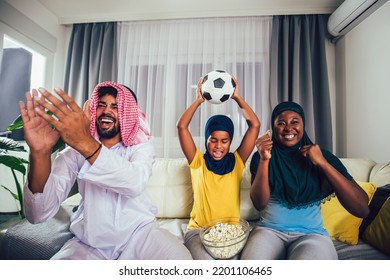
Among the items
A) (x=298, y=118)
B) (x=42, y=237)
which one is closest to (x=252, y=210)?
(x=298, y=118)

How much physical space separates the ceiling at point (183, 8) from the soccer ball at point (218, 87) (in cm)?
29

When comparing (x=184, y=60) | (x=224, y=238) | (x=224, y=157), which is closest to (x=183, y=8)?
(x=184, y=60)

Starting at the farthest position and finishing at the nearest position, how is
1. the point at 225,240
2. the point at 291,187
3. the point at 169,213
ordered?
the point at 169,213
the point at 291,187
the point at 225,240

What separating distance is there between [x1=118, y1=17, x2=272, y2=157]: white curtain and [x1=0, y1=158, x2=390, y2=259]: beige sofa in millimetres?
220

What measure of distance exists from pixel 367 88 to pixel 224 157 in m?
0.62

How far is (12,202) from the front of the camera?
0.82m

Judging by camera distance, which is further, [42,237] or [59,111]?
[42,237]

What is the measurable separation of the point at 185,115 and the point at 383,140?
769 mm

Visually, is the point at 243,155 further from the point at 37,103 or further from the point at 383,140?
the point at 37,103

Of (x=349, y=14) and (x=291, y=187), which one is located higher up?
(x=349, y=14)

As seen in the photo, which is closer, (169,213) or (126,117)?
(126,117)

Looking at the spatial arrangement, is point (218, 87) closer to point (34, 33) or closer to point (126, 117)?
point (126, 117)

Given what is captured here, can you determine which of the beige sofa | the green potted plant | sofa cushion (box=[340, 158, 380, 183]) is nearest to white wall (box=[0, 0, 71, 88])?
the green potted plant

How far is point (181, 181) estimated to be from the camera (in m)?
1.09
